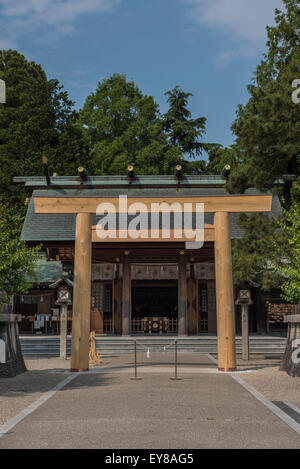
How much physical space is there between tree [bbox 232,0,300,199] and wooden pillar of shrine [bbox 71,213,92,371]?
5.70 m

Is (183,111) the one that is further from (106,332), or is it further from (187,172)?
(106,332)

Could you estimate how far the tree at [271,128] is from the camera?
50.5 feet

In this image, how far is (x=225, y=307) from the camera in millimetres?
14375

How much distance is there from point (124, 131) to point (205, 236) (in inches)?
1207

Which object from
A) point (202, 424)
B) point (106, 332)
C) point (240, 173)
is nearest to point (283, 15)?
point (240, 173)

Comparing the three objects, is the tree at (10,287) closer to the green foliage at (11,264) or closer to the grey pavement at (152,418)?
the green foliage at (11,264)

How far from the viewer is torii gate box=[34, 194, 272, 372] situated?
14328mm

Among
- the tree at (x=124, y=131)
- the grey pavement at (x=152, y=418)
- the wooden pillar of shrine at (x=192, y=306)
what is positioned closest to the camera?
the grey pavement at (x=152, y=418)

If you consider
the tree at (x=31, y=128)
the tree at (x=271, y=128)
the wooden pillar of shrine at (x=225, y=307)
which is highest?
the tree at (x=31, y=128)

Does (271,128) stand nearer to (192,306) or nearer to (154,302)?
(192,306)

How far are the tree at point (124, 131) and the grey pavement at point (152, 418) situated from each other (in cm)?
3014

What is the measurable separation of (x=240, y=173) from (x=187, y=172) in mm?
25207

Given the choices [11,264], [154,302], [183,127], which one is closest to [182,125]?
[183,127]

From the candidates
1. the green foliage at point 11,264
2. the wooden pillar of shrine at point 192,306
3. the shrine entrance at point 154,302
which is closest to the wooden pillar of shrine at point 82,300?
the green foliage at point 11,264
